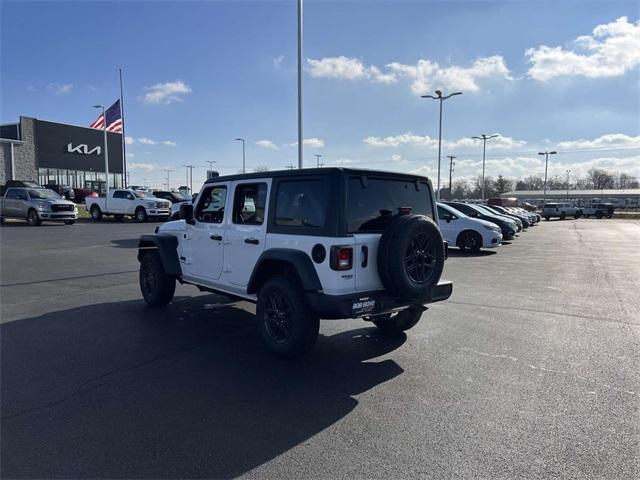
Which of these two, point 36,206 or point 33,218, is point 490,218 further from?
point 33,218

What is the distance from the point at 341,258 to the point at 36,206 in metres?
24.5

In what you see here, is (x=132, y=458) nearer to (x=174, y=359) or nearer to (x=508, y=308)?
(x=174, y=359)

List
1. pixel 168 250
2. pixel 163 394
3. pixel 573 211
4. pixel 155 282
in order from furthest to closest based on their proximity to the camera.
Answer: pixel 573 211
pixel 155 282
pixel 168 250
pixel 163 394

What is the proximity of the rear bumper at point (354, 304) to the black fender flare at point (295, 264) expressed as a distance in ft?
0.38

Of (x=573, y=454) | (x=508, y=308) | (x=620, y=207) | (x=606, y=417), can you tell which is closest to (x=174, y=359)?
(x=573, y=454)

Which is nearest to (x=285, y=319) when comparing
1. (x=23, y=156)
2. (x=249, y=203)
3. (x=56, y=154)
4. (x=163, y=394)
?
(x=163, y=394)

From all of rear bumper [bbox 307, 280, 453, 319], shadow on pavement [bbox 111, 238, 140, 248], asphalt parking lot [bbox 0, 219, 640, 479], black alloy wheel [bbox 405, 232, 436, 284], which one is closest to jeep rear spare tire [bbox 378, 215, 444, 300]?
black alloy wheel [bbox 405, 232, 436, 284]

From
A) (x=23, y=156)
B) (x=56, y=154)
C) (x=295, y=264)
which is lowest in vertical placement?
(x=295, y=264)

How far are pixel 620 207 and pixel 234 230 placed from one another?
316ft

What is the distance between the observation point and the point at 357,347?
5.37 m

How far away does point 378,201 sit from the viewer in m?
4.87

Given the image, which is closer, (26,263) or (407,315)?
(407,315)

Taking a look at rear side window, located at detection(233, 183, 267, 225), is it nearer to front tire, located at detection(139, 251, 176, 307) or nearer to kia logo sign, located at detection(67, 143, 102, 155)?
front tire, located at detection(139, 251, 176, 307)

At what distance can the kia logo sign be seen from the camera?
53.5 metres
